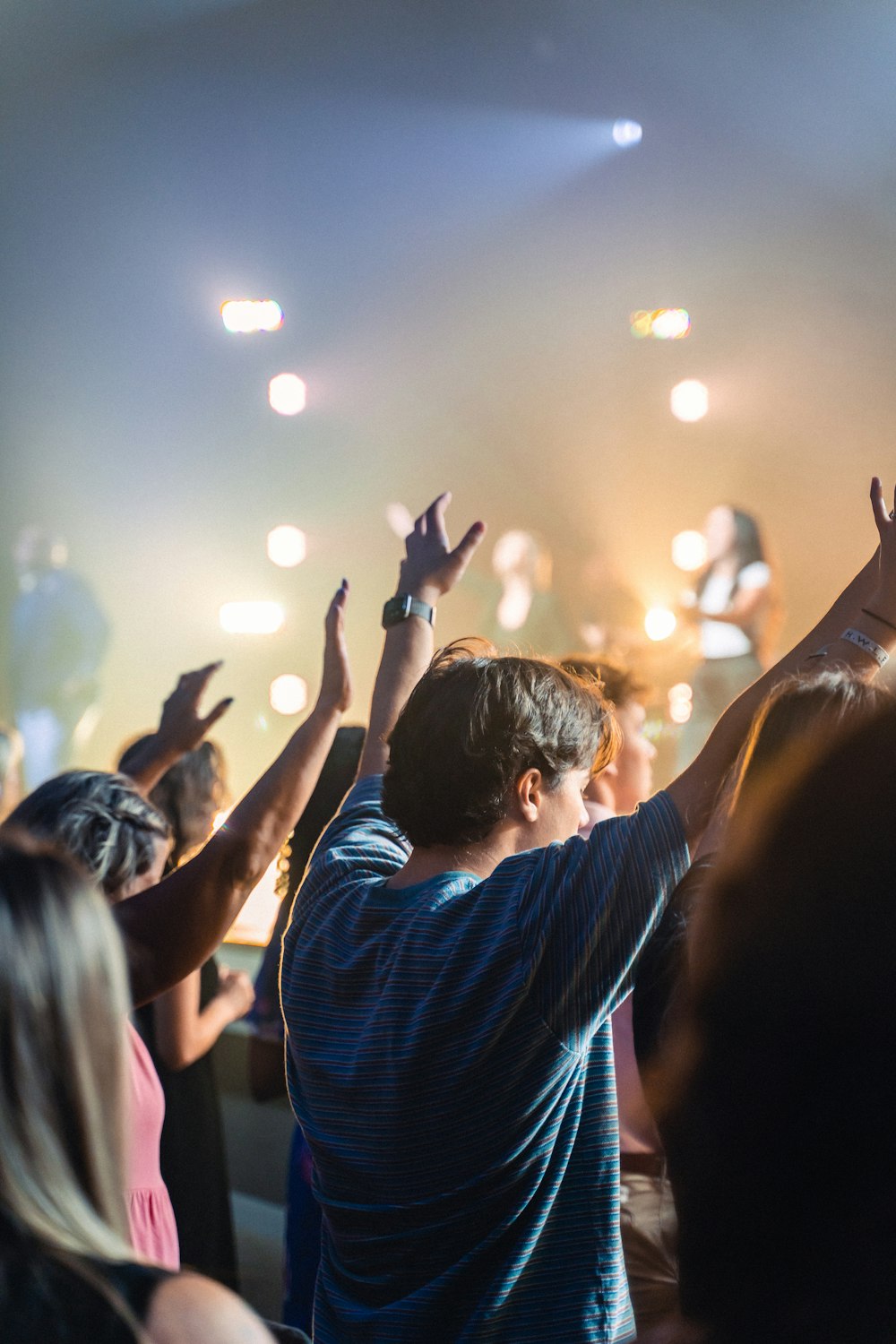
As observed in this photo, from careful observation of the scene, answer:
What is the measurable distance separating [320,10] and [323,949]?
331cm

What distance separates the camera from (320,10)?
317cm

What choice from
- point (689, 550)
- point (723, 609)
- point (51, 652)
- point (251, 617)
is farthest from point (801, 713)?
point (51, 652)

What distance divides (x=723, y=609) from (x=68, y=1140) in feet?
12.3

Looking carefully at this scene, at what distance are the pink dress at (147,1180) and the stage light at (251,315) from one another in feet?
12.2

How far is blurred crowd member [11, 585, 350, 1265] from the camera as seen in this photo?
3.21 ft

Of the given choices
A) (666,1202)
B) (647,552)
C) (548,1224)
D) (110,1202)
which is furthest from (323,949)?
(647,552)

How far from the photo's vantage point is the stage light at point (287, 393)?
4504 mm

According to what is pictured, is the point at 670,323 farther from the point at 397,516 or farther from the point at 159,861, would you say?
the point at 159,861

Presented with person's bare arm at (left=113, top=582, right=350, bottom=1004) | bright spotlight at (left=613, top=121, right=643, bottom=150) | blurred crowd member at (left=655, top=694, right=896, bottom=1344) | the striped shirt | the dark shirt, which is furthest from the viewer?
bright spotlight at (left=613, top=121, right=643, bottom=150)

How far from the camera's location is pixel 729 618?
12.9 feet

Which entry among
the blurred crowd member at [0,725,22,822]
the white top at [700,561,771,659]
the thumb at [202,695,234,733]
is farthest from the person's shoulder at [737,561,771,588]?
the thumb at [202,695,234,733]

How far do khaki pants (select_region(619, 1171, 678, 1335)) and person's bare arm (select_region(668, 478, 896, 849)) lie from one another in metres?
0.49

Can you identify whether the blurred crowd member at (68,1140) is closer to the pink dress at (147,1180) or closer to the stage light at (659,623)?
the pink dress at (147,1180)

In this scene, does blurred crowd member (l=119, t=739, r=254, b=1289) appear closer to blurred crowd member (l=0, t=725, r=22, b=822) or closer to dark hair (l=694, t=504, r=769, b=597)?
blurred crowd member (l=0, t=725, r=22, b=822)
